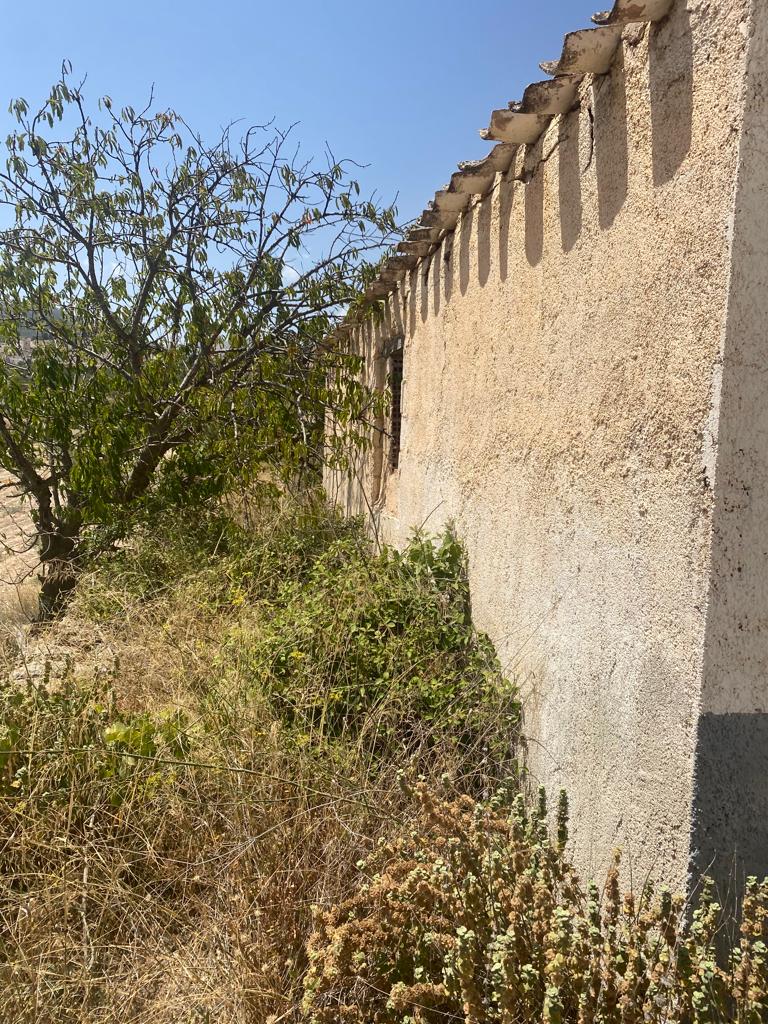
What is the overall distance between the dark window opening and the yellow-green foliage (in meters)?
4.63

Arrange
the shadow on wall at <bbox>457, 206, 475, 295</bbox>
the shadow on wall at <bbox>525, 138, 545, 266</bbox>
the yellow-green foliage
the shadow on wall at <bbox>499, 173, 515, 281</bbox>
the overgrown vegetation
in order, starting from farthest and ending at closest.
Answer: the shadow on wall at <bbox>457, 206, 475, 295</bbox>, the shadow on wall at <bbox>499, 173, 515, 281</bbox>, the shadow on wall at <bbox>525, 138, 545, 266</bbox>, the overgrown vegetation, the yellow-green foliage

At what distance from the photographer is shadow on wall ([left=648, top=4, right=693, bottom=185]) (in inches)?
88.0

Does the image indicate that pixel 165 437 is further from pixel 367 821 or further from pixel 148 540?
pixel 367 821

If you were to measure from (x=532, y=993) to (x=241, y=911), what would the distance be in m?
1.06

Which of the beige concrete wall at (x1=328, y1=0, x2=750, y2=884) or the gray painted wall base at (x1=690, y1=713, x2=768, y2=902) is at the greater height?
the beige concrete wall at (x1=328, y1=0, x2=750, y2=884)

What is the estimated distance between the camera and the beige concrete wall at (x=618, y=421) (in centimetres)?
211

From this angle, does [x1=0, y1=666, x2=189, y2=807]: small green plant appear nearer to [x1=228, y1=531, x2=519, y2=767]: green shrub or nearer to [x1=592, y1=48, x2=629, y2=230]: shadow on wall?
[x1=228, y1=531, x2=519, y2=767]: green shrub

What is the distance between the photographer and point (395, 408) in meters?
7.06

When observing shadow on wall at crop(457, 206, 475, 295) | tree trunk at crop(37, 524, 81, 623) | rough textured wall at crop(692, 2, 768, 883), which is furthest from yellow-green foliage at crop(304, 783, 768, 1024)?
tree trunk at crop(37, 524, 81, 623)

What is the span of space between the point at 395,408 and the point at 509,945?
5.59 meters

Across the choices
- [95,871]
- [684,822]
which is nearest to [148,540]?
[95,871]

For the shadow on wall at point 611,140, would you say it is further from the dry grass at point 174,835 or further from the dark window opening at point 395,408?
the dark window opening at point 395,408

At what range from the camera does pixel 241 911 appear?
2.55 m

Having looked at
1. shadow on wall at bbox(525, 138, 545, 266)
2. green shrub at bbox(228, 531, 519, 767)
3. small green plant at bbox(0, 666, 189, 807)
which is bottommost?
small green plant at bbox(0, 666, 189, 807)
